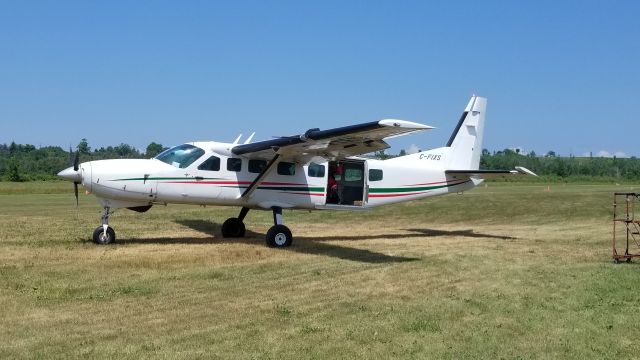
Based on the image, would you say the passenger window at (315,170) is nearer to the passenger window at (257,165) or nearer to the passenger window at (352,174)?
the passenger window at (352,174)

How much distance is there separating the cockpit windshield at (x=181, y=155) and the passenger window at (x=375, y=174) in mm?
5271

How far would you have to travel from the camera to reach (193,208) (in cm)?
2944

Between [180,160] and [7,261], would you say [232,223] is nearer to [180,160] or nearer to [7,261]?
[180,160]

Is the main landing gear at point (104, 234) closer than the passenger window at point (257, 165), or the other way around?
the main landing gear at point (104, 234)

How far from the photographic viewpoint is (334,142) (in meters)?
14.6

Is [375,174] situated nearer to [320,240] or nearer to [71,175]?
[320,240]

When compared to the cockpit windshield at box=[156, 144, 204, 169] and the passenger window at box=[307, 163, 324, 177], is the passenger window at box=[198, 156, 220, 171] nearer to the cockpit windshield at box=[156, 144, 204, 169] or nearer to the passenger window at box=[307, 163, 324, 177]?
the cockpit windshield at box=[156, 144, 204, 169]

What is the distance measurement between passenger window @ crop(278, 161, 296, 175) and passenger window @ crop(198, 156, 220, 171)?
5.59 ft

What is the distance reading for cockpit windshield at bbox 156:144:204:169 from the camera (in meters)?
16.0

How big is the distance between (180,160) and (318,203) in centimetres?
405

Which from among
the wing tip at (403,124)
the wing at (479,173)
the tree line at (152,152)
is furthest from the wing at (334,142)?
the tree line at (152,152)

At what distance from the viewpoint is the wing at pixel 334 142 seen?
1248cm

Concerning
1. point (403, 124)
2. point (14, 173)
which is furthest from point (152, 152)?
point (403, 124)

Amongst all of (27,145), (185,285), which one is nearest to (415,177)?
(185,285)
